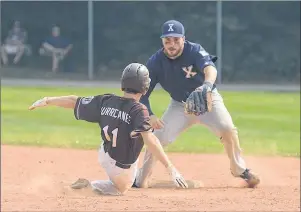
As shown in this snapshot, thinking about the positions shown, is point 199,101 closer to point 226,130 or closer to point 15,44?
point 226,130

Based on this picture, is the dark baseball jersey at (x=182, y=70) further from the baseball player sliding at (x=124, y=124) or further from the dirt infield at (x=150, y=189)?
the baseball player sliding at (x=124, y=124)

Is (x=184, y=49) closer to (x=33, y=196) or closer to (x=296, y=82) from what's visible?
(x=33, y=196)

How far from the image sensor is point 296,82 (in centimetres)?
2620

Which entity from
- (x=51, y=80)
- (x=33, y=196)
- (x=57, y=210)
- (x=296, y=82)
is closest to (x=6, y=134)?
(x=33, y=196)

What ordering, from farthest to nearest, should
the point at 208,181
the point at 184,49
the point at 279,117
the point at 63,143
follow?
the point at 279,117 < the point at 63,143 < the point at 208,181 < the point at 184,49

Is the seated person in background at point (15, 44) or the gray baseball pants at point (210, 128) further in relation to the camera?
the seated person in background at point (15, 44)

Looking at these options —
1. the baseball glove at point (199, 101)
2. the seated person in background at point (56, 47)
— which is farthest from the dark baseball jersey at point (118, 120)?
the seated person in background at point (56, 47)

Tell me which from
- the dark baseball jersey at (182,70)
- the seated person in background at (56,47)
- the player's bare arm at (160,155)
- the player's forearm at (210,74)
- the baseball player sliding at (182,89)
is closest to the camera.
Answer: the player's bare arm at (160,155)

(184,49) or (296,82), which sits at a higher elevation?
(184,49)

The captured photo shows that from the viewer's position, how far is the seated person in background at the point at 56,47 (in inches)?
1075

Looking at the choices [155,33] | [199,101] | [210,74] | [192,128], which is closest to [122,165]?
[199,101]

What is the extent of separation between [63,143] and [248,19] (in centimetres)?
1526

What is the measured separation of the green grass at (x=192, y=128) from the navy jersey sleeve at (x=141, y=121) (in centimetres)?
552

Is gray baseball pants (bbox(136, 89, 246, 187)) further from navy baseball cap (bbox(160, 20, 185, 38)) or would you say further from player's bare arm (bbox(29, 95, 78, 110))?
player's bare arm (bbox(29, 95, 78, 110))
